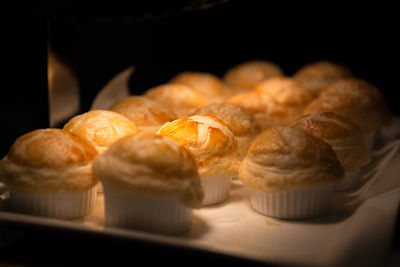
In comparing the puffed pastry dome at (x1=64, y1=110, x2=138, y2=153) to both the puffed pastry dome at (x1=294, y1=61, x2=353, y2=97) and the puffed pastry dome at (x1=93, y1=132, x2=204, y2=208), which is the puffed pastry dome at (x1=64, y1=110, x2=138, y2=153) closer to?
the puffed pastry dome at (x1=93, y1=132, x2=204, y2=208)

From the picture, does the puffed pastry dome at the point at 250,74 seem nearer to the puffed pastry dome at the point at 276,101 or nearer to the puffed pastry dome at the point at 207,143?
the puffed pastry dome at the point at 276,101

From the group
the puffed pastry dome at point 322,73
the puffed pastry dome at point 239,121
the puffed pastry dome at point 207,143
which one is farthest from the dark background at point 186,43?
the puffed pastry dome at point 207,143

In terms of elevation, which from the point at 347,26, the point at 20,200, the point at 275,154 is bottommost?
→ the point at 20,200

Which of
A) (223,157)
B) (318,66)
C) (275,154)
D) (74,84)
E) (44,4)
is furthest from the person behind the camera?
(318,66)

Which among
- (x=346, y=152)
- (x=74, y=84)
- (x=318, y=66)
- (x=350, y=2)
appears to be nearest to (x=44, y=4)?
(x=74, y=84)

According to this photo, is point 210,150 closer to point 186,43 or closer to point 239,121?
point 239,121

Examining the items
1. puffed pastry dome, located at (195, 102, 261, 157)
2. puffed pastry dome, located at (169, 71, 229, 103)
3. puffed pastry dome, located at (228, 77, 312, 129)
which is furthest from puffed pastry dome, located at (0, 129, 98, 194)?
puffed pastry dome, located at (169, 71, 229, 103)

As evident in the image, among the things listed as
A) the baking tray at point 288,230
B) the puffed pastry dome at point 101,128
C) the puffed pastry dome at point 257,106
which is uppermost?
the puffed pastry dome at point 101,128

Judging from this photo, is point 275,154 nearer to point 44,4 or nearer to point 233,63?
point 44,4

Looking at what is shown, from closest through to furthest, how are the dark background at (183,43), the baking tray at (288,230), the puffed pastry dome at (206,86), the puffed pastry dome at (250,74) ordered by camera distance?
the baking tray at (288,230) < the dark background at (183,43) < the puffed pastry dome at (206,86) < the puffed pastry dome at (250,74)
